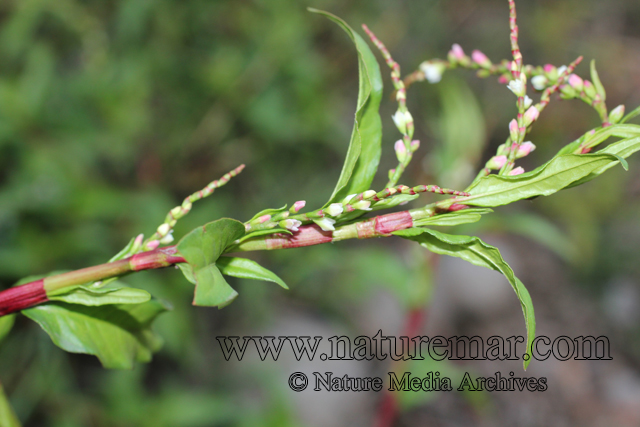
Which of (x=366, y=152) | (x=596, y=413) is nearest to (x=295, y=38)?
(x=366, y=152)

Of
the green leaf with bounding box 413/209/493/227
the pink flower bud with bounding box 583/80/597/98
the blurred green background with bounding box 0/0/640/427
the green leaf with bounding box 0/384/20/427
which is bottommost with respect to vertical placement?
the green leaf with bounding box 0/384/20/427

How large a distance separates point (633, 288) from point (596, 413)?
0.98 metres

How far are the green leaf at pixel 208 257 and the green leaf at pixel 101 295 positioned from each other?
0.26 feet

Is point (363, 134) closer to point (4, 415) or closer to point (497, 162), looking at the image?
point (497, 162)

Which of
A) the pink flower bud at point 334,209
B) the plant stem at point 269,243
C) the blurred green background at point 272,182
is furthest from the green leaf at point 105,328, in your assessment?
the blurred green background at point 272,182

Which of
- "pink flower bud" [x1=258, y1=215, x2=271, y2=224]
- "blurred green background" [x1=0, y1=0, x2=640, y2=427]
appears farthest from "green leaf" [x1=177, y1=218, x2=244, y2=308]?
"blurred green background" [x1=0, y1=0, x2=640, y2=427]

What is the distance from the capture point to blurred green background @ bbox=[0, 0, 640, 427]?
1.57 metres

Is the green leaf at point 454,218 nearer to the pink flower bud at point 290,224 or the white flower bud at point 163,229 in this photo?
the pink flower bud at point 290,224

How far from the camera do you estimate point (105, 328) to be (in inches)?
22.3

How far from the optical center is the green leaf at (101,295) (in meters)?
0.44

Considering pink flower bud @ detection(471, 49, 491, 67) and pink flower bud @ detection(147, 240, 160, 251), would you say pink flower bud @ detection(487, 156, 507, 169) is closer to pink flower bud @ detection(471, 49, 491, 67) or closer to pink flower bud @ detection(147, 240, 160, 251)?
pink flower bud @ detection(471, 49, 491, 67)

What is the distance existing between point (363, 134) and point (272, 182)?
2.00 m

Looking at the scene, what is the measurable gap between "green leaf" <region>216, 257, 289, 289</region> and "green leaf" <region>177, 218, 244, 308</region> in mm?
44

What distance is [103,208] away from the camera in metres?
1.63
